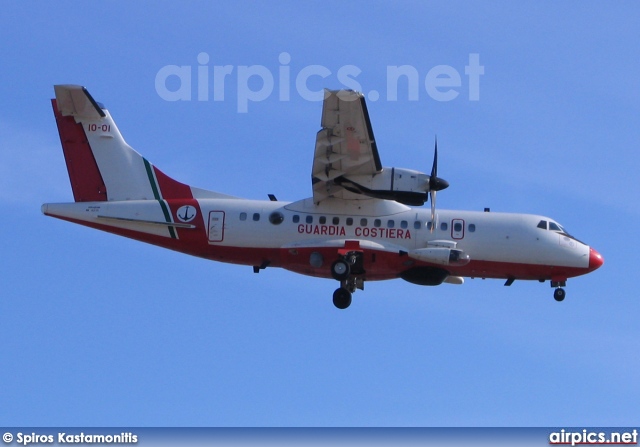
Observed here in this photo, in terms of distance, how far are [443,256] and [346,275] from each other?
8.21 feet

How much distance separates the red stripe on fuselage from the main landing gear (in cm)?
675

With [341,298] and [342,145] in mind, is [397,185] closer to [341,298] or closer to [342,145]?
[342,145]

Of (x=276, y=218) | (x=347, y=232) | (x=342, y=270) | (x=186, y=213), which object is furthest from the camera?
(x=186, y=213)

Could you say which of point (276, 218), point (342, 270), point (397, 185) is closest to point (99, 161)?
point (276, 218)

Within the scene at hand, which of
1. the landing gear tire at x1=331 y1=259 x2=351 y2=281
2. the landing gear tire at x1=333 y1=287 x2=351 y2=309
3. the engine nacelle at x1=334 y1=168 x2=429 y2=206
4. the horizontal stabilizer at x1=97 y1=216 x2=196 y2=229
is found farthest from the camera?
the horizontal stabilizer at x1=97 y1=216 x2=196 y2=229

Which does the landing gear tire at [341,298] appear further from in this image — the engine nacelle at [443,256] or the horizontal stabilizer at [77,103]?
the horizontal stabilizer at [77,103]

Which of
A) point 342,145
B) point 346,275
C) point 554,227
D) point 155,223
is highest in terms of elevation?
point 342,145

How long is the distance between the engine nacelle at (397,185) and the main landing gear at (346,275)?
175 cm

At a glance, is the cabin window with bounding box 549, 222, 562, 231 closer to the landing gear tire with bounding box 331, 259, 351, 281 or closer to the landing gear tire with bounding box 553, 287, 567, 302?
the landing gear tire with bounding box 553, 287, 567, 302

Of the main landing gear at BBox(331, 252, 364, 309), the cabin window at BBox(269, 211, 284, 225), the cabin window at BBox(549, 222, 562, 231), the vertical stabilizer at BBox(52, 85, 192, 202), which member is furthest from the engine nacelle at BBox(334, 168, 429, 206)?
the vertical stabilizer at BBox(52, 85, 192, 202)

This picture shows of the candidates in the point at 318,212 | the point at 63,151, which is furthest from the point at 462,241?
the point at 63,151

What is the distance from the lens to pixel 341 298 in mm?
29609

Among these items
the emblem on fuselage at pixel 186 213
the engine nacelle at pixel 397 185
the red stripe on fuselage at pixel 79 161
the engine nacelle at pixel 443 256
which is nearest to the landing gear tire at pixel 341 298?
the engine nacelle at pixel 443 256

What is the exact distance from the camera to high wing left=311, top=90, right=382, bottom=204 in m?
26.8
